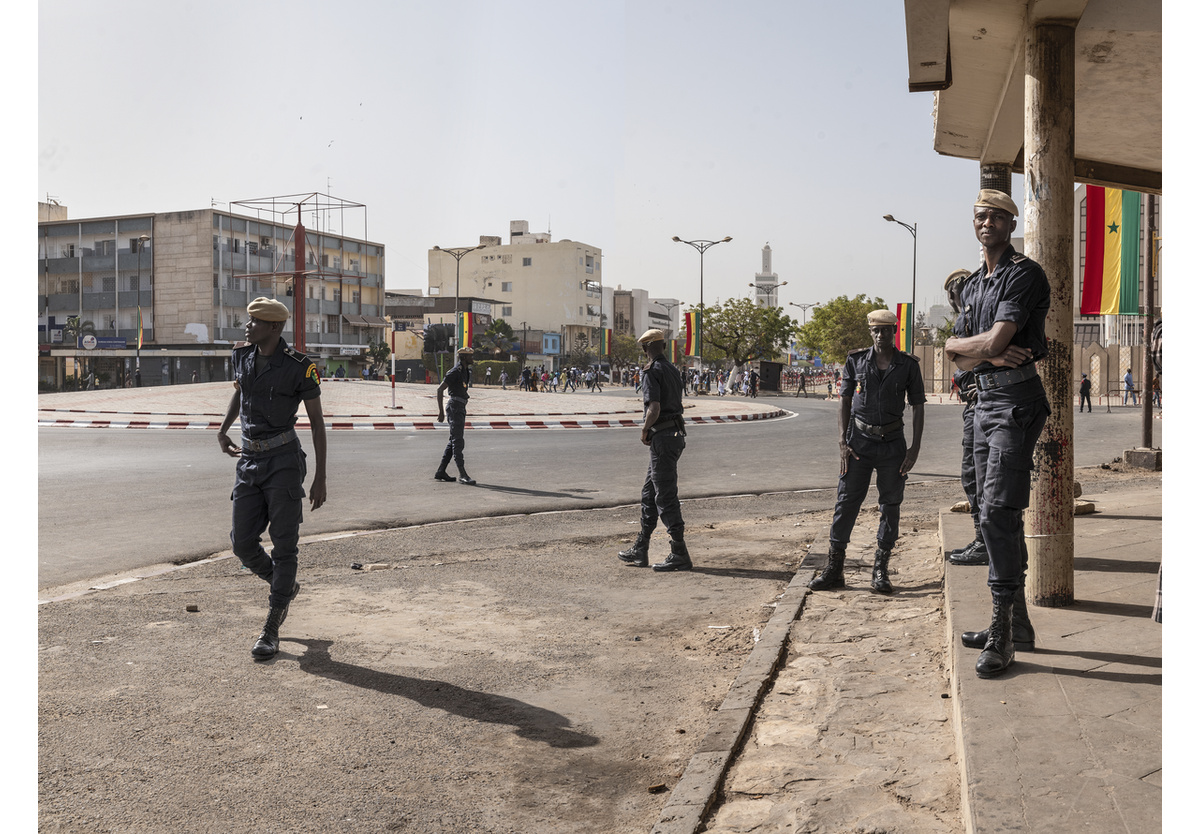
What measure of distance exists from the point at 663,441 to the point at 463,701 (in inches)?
129

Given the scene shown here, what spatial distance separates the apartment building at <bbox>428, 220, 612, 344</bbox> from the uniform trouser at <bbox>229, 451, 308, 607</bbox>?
108547 millimetres

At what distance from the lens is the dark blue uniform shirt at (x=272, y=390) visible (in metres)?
5.15

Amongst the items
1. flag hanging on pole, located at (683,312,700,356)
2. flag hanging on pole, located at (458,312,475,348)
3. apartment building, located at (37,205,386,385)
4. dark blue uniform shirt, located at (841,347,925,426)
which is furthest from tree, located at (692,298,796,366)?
dark blue uniform shirt, located at (841,347,925,426)

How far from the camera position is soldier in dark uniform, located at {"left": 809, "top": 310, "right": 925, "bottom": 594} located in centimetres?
622

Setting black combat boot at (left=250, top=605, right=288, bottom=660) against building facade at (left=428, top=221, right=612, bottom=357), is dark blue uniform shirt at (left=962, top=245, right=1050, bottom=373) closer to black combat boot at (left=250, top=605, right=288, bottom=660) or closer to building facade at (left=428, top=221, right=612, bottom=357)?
black combat boot at (left=250, top=605, right=288, bottom=660)

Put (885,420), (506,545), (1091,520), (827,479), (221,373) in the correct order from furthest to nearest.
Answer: (221,373), (827,479), (506,545), (1091,520), (885,420)

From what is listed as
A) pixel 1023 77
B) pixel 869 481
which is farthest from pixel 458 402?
pixel 1023 77

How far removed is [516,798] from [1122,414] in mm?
31269

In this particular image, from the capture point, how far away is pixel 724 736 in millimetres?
3836

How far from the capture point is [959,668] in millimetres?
3998

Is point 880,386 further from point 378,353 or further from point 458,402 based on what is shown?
point 378,353

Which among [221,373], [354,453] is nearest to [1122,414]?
[354,453]

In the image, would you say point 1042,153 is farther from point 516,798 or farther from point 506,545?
point 506,545

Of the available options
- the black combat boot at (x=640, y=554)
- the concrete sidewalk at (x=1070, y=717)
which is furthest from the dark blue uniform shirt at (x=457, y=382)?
the concrete sidewalk at (x=1070, y=717)
